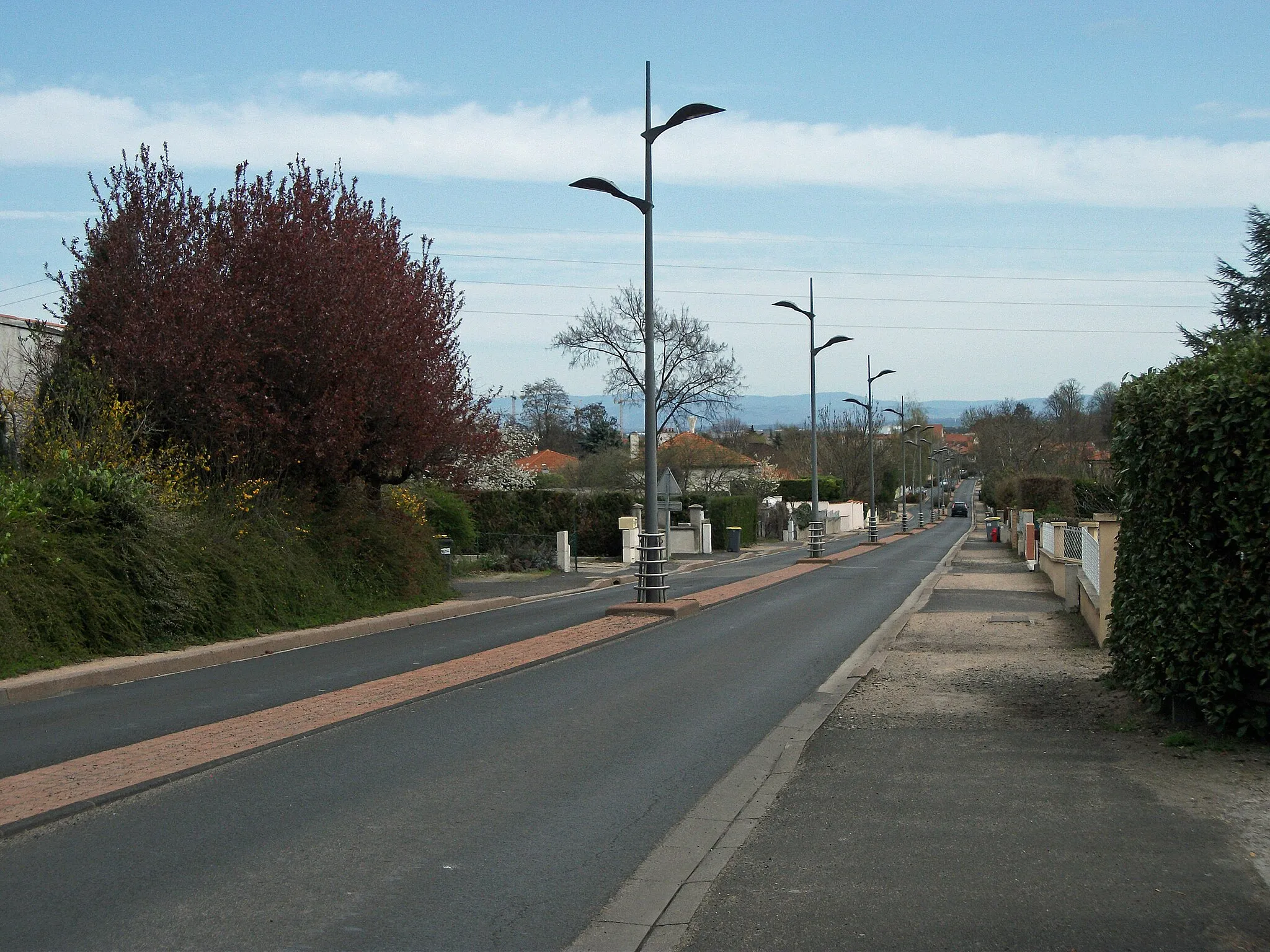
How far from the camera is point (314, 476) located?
20375 millimetres

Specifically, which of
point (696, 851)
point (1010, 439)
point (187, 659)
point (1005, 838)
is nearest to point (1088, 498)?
point (187, 659)

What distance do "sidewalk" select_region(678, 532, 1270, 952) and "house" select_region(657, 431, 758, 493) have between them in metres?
51.2

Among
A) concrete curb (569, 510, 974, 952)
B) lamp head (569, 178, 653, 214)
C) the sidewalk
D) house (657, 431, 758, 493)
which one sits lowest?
concrete curb (569, 510, 974, 952)

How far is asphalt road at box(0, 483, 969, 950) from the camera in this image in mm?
5074

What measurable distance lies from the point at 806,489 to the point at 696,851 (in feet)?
272

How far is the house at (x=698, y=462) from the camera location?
62844mm

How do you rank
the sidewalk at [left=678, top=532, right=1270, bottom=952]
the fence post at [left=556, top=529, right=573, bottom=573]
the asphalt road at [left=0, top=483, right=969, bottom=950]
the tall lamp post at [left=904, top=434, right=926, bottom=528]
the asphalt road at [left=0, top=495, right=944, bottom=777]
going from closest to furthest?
the sidewalk at [left=678, top=532, right=1270, bottom=952]
the asphalt road at [left=0, top=483, right=969, bottom=950]
the asphalt road at [left=0, top=495, right=944, bottom=777]
the fence post at [left=556, top=529, right=573, bottom=573]
the tall lamp post at [left=904, top=434, right=926, bottom=528]

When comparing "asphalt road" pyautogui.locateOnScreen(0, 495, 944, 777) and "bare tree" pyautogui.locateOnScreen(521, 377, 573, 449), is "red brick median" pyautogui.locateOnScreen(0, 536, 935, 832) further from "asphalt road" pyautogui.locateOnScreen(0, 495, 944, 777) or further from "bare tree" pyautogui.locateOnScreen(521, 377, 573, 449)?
"bare tree" pyautogui.locateOnScreen(521, 377, 573, 449)

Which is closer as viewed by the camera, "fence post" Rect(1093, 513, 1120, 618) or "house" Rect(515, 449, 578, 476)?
"fence post" Rect(1093, 513, 1120, 618)

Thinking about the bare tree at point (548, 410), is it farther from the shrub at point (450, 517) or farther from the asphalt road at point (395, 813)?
the asphalt road at point (395, 813)

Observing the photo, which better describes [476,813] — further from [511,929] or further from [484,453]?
[484,453]

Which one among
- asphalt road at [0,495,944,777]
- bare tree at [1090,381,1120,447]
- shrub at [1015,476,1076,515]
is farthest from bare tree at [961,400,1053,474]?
asphalt road at [0,495,944,777]

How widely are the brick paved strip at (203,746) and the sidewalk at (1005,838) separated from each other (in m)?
3.83

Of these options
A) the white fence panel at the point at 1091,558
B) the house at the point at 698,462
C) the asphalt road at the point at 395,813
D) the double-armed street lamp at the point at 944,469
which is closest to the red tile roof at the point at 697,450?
the house at the point at 698,462
